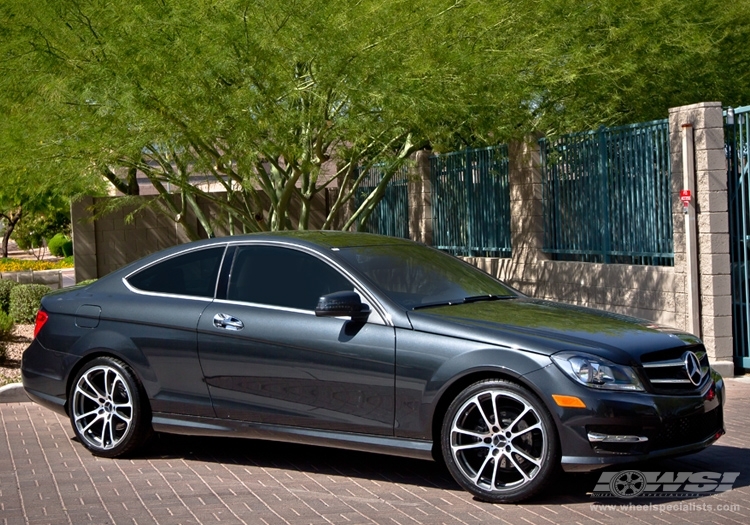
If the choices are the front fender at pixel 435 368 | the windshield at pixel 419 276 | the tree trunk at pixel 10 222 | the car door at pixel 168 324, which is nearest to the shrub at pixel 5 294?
Result: the car door at pixel 168 324

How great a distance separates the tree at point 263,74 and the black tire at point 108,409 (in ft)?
13.7

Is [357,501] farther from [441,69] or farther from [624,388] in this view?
[441,69]

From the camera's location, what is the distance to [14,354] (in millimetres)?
12664

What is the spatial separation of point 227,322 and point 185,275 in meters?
0.69

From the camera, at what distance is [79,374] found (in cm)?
756

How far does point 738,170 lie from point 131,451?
7058mm

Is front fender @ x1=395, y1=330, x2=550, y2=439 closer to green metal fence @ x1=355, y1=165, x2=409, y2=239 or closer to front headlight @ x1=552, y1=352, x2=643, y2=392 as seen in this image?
front headlight @ x1=552, y1=352, x2=643, y2=392

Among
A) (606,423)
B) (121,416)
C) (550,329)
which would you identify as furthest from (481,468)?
(121,416)

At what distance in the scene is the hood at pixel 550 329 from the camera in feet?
19.4

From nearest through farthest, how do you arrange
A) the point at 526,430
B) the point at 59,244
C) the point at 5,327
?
the point at 526,430
the point at 5,327
the point at 59,244

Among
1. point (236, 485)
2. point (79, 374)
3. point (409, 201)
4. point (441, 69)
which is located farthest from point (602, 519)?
point (409, 201)

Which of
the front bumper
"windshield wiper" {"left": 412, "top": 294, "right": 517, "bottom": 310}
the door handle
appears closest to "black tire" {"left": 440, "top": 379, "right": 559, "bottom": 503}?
the front bumper

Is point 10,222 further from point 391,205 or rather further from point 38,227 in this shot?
point 391,205

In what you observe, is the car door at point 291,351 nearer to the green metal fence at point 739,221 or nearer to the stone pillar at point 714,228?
the stone pillar at point 714,228
